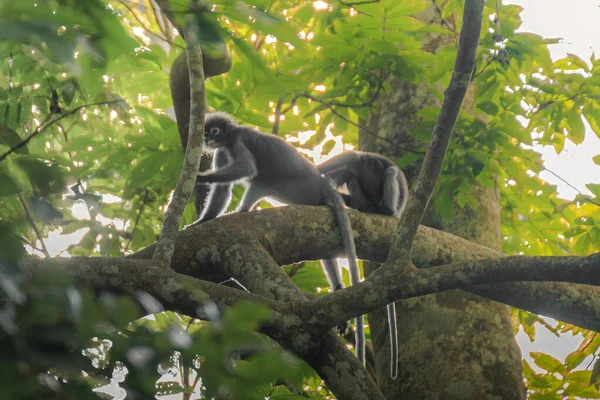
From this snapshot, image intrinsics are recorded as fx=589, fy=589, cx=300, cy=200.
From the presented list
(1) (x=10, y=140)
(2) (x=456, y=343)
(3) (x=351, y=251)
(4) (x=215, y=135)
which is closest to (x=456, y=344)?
(2) (x=456, y=343)

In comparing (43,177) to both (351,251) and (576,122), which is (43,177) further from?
(576,122)

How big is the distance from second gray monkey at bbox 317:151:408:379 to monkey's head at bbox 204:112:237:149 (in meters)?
0.87

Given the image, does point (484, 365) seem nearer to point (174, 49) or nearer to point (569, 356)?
point (569, 356)

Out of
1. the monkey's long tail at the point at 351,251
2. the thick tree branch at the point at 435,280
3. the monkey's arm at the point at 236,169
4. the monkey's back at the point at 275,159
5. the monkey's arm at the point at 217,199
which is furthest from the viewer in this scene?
the monkey's back at the point at 275,159

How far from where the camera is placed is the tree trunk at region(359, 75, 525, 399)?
3377 mm

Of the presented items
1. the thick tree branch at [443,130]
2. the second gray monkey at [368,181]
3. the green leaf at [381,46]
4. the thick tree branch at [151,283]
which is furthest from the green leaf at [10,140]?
the second gray monkey at [368,181]

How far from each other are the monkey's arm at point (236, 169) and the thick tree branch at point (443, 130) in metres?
2.14

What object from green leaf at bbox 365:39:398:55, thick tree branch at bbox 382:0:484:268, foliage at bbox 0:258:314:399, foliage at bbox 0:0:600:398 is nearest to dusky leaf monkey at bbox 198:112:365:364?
foliage at bbox 0:0:600:398

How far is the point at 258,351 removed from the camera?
3.12 ft

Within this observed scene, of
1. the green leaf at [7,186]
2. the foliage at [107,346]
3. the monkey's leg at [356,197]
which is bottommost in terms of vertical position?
the foliage at [107,346]

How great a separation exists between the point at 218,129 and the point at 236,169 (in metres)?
0.46

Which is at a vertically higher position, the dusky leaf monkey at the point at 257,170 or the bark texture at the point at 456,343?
the dusky leaf monkey at the point at 257,170

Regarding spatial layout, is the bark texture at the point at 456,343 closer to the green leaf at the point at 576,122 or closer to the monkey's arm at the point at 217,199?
the green leaf at the point at 576,122

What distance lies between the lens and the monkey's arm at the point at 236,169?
463 cm
